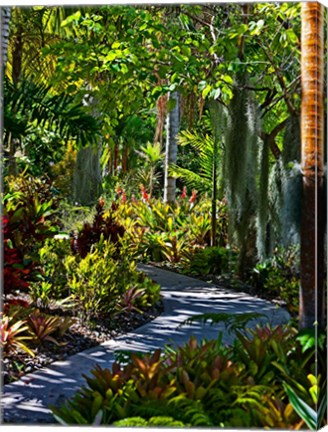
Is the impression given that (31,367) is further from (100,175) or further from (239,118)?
(239,118)

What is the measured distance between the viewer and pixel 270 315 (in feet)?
12.9

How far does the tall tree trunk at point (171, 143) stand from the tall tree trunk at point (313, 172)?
0.66 metres

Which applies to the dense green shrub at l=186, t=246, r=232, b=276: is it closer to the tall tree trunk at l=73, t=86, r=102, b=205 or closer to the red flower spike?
the red flower spike

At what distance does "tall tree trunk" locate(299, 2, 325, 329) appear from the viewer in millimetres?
3809

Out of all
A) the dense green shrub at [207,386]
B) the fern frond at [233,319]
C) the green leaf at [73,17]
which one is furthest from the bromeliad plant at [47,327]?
the green leaf at [73,17]

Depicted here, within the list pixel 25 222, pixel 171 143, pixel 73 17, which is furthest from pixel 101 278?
pixel 73 17

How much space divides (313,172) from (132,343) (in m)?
1.24

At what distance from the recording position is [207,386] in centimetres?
379

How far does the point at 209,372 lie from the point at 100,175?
46.0 inches

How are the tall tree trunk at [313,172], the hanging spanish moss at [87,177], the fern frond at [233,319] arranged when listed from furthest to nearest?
the hanging spanish moss at [87,177] < the fern frond at [233,319] < the tall tree trunk at [313,172]

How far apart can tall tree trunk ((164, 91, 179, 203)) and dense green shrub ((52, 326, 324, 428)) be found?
80 cm

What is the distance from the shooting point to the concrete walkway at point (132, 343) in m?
3.91

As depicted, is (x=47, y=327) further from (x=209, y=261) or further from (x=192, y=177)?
(x=192, y=177)

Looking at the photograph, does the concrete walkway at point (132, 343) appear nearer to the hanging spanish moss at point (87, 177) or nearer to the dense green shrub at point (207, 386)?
the dense green shrub at point (207, 386)
